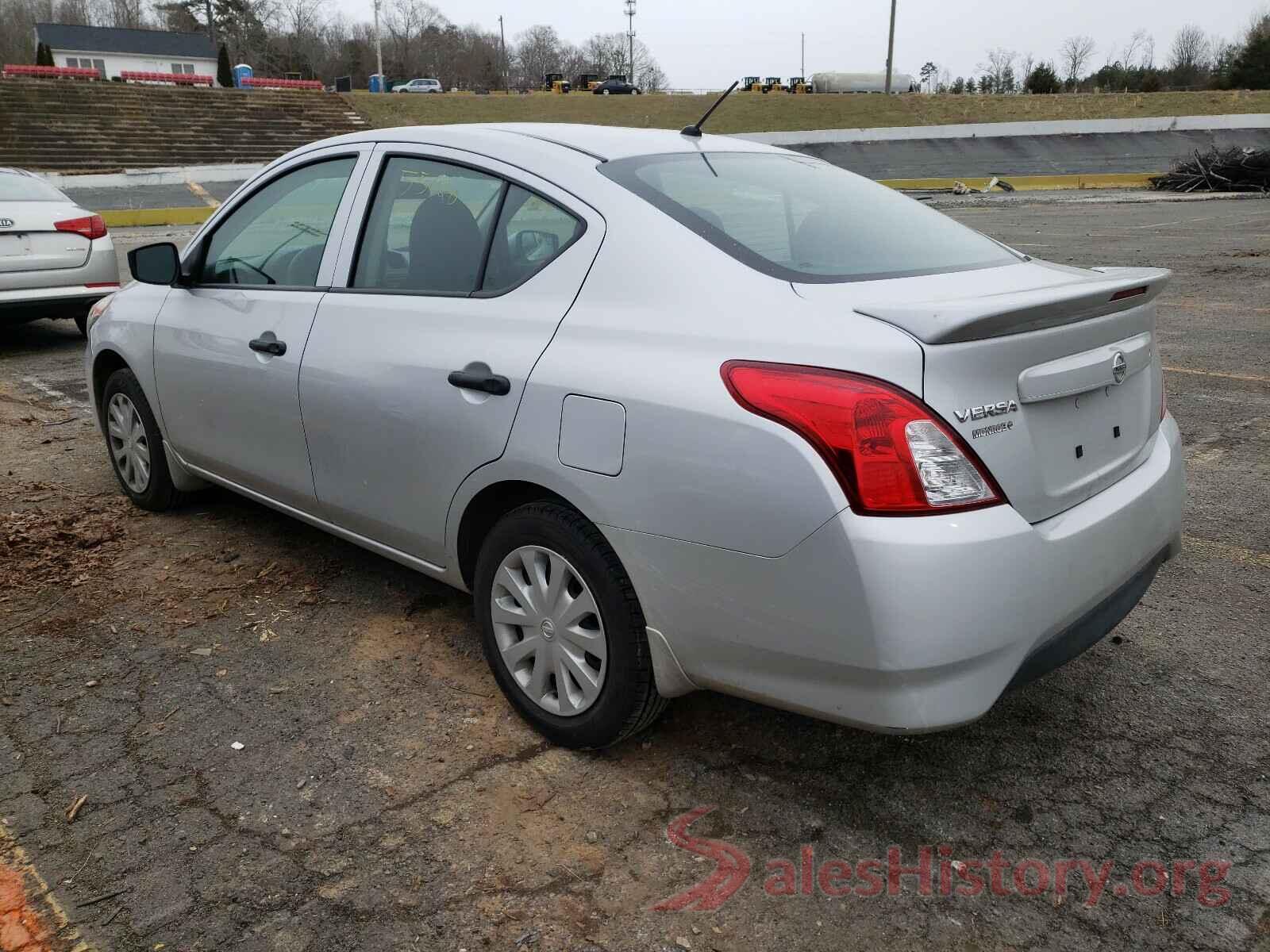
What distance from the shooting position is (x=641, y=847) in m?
2.37

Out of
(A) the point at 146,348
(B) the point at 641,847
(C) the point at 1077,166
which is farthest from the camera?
(C) the point at 1077,166

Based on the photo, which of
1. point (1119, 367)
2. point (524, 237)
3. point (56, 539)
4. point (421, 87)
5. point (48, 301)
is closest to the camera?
point (1119, 367)

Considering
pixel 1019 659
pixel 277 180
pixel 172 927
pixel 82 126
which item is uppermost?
pixel 82 126

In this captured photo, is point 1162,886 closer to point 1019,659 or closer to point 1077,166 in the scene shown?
point 1019,659

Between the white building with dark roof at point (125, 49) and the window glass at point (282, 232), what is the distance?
8752cm

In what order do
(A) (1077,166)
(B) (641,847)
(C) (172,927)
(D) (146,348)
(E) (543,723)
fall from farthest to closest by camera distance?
(A) (1077,166) < (D) (146,348) < (E) (543,723) < (B) (641,847) < (C) (172,927)

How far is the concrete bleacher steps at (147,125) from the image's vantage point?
3988cm

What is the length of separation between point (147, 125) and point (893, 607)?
1992 inches

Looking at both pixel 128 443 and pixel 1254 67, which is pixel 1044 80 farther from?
pixel 128 443

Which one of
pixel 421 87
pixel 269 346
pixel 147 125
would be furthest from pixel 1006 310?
pixel 421 87

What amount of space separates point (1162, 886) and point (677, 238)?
184cm

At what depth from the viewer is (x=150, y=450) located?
447cm

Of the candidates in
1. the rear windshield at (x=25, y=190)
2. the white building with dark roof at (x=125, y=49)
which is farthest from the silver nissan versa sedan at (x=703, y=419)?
the white building with dark roof at (x=125, y=49)

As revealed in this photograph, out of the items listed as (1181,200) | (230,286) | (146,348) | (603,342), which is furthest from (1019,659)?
(1181,200)
